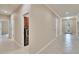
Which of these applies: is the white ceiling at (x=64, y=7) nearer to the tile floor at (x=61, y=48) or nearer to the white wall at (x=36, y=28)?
the white wall at (x=36, y=28)

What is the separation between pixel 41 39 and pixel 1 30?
6969 millimetres

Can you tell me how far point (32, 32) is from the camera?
3367 mm

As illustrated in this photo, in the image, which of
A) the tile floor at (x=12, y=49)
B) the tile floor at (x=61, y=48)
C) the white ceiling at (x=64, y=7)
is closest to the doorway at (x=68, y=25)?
the white ceiling at (x=64, y=7)

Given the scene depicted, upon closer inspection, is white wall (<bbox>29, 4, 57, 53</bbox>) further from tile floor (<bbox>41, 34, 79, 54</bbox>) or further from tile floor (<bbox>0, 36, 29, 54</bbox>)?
tile floor (<bbox>0, 36, 29, 54</bbox>)

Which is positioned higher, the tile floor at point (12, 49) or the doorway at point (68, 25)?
the doorway at point (68, 25)

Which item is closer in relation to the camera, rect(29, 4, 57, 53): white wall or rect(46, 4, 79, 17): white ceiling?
rect(29, 4, 57, 53): white wall

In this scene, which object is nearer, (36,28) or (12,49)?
(36,28)

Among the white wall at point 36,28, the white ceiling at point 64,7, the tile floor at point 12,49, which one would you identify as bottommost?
the tile floor at point 12,49

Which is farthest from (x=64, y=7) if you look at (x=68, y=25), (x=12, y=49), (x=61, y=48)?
(x=68, y=25)

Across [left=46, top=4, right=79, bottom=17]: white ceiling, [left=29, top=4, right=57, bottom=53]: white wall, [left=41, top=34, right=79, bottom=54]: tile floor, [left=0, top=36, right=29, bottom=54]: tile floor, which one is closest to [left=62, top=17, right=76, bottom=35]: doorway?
[left=46, top=4, right=79, bottom=17]: white ceiling

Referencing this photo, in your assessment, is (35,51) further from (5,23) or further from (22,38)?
(5,23)

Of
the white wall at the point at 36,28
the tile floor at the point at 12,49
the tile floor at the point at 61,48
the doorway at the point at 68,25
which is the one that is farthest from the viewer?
the doorway at the point at 68,25

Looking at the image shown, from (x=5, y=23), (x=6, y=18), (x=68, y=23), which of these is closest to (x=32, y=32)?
(x=6, y=18)

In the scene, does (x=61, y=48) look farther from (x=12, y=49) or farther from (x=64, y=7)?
(x=12, y=49)
